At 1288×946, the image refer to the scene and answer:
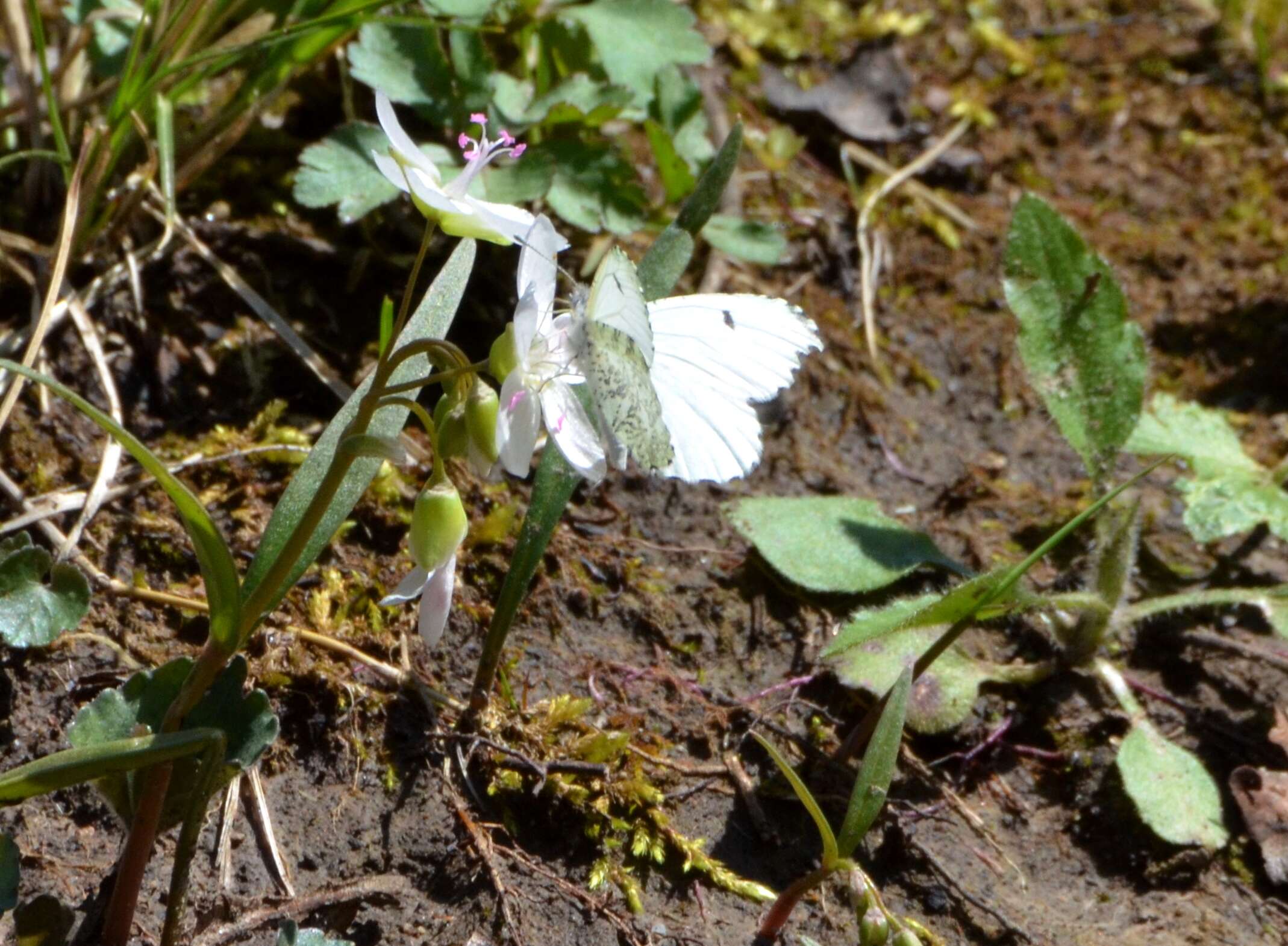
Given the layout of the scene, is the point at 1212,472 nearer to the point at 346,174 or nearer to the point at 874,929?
the point at 874,929

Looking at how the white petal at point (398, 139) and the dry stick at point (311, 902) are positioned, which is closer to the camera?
the white petal at point (398, 139)

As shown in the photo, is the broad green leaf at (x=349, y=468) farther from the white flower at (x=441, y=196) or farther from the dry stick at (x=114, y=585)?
the dry stick at (x=114, y=585)

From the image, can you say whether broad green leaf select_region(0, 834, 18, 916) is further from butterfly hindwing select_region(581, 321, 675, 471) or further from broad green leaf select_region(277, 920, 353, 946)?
butterfly hindwing select_region(581, 321, 675, 471)

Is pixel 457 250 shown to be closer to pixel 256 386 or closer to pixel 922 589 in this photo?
pixel 256 386

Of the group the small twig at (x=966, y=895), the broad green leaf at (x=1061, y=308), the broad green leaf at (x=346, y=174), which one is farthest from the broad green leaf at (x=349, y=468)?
the broad green leaf at (x=1061, y=308)

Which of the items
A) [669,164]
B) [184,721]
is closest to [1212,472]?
[669,164]

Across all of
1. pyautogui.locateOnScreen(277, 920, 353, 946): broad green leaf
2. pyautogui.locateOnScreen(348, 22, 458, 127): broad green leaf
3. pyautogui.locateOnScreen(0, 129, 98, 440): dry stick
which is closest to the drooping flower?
pyautogui.locateOnScreen(277, 920, 353, 946): broad green leaf
